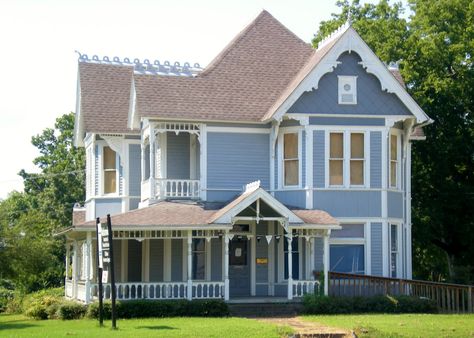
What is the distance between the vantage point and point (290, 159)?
35.8 metres

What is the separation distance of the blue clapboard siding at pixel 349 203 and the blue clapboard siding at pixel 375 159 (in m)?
0.38

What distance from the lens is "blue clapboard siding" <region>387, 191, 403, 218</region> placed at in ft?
117

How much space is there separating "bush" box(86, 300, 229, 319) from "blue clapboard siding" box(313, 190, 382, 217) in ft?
18.6

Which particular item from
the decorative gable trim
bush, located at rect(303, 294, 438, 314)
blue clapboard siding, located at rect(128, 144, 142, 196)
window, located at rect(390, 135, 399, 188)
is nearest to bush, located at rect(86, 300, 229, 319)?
bush, located at rect(303, 294, 438, 314)

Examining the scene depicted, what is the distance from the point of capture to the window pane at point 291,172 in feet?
117

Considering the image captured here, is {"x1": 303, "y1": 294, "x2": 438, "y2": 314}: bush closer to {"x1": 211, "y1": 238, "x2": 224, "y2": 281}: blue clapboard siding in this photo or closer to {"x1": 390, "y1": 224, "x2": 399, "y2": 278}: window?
{"x1": 390, "y1": 224, "x2": 399, "y2": 278}: window

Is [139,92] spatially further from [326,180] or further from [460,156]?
[460,156]

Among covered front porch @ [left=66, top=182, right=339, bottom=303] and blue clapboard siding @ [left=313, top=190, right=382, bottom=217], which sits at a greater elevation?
blue clapboard siding @ [left=313, top=190, right=382, bottom=217]

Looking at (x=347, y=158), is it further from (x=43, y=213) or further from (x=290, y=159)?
(x=43, y=213)

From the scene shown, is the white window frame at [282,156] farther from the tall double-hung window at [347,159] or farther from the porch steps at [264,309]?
the porch steps at [264,309]

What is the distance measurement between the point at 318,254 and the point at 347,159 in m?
3.44

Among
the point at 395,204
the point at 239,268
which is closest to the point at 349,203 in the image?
the point at 395,204

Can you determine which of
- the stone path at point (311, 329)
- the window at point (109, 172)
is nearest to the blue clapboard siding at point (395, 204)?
the stone path at point (311, 329)

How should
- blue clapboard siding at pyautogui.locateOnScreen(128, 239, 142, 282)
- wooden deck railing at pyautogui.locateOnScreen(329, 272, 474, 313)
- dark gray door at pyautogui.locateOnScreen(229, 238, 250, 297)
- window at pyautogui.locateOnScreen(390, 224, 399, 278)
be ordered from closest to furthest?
1. wooden deck railing at pyautogui.locateOnScreen(329, 272, 474, 313)
2. dark gray door at pyautogui.locateOnScreen(229, 238, 250, 297)
3. window at pyautogui.locateOnScreen(390, 224, 399, 278)
4. blue clapboard siding at pyautogui.locateOnScreen(128, 239, 142, 282)
